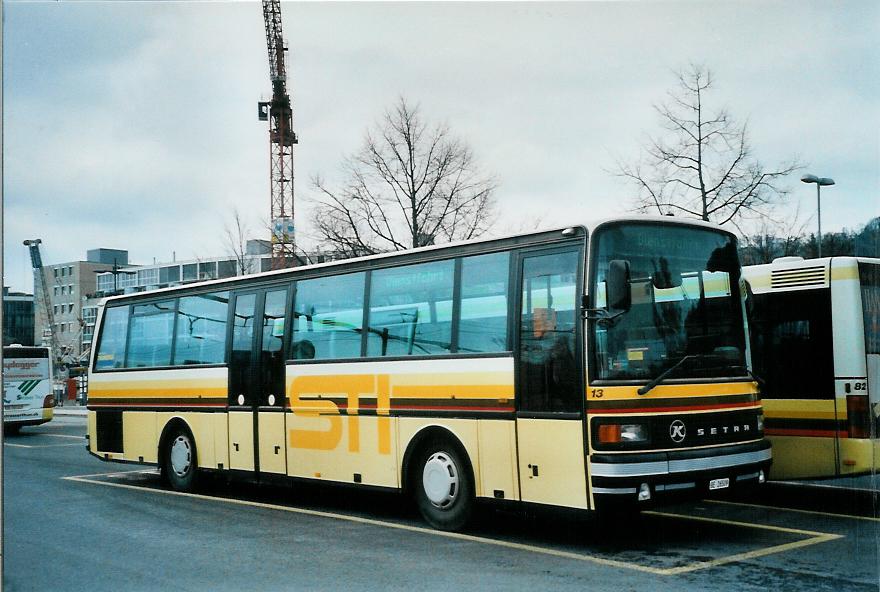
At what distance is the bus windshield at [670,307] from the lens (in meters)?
8.31

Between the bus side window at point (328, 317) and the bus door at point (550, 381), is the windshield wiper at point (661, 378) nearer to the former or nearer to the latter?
the bus door at point (550, 381)

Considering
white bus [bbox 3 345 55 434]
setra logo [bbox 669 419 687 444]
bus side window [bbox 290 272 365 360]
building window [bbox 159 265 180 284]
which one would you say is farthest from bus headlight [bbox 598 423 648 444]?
building window [bbox 159 265 180 284]

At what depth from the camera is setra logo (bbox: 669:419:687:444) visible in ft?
27.3

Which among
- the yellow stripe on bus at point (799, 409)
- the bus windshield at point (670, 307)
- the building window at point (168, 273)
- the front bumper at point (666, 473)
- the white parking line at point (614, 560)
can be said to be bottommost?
the white parking line at point (614, 560)

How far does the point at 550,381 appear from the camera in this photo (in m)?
8.63

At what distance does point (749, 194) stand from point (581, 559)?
17.7 metres

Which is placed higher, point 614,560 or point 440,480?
point 440,480

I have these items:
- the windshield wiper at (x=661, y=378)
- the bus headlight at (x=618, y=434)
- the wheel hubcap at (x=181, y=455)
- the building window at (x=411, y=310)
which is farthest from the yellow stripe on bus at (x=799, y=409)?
the wheel hubcap at (x=181, y=455)

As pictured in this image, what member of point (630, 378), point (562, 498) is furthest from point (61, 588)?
point (630, 378)

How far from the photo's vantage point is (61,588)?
749cm

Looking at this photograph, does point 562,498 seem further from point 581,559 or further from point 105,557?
point 105,557

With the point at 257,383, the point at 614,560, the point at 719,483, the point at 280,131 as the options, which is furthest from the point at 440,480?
the point at 280,131

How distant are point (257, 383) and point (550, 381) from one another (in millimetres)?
5183

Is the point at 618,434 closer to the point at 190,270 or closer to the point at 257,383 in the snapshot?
the point at 257,383
